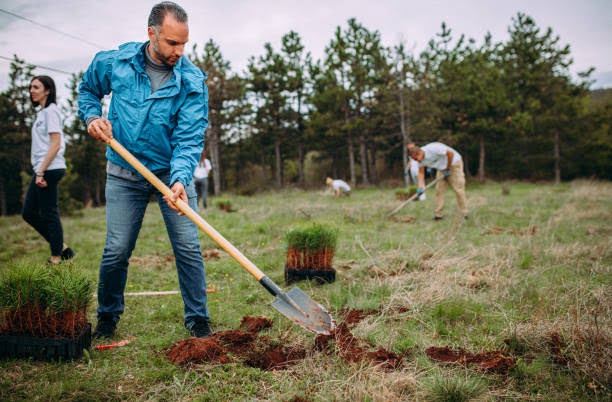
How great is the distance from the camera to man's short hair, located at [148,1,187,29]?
2490 mm

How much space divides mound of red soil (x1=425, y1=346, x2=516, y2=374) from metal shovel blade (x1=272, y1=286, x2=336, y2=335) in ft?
2.24

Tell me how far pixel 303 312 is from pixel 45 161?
3469 mm

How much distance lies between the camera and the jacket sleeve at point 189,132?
2.71 m

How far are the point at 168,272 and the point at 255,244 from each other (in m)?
1.90

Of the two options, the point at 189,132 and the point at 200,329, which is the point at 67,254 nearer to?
the point at 200,329

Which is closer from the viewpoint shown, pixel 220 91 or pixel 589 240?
pixel 589 240

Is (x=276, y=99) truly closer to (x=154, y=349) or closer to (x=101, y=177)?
(x=101, y=177)

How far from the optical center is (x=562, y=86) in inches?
1007

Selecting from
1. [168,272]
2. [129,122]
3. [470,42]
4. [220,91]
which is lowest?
[168,272]

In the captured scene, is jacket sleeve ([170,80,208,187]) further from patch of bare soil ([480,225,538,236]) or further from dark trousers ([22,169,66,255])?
patch of bare soil ([480,225,538,236])

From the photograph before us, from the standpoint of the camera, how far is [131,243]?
9.42ft

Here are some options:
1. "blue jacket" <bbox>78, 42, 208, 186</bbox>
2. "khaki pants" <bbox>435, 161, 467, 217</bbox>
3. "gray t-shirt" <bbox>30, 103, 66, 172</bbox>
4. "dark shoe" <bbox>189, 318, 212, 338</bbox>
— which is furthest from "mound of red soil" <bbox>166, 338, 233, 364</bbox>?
"khaki pants" <bbox>435, 161, 467, 217</bbox>

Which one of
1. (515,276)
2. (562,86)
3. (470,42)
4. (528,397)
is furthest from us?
(470,42)

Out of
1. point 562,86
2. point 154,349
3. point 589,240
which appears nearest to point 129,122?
point 154,349
